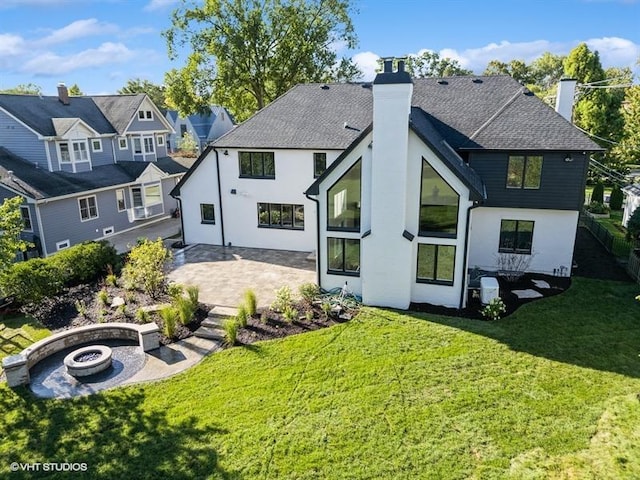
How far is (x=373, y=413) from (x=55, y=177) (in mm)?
22812

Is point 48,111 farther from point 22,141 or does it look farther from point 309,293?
point 309,293

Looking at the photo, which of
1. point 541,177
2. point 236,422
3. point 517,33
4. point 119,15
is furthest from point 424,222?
point 119,15

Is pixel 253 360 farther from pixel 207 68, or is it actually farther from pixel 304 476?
pixel 207 68

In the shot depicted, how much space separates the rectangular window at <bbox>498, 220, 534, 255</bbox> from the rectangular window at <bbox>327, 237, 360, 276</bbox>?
7.08 m

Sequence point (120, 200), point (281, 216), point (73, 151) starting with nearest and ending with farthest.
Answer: point (281, 216) < point (73, 151) < point (120, 200)

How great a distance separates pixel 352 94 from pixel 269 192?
723 centimetres

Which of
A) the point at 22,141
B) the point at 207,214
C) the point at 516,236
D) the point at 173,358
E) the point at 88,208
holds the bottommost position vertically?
the point at 173,358

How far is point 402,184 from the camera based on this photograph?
1436 cm

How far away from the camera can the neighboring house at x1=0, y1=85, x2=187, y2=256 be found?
22219 millimetres

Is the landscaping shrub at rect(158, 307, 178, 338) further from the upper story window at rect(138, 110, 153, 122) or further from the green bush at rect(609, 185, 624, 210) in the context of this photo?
the green bush at rect(609, 185, 624, 210)

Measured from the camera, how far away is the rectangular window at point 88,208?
953 inches

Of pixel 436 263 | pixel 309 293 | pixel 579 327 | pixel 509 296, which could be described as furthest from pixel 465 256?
pixel 309 293

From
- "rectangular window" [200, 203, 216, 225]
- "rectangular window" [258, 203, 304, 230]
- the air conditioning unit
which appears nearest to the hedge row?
"rectangular window" [200, 203, 216, 225]

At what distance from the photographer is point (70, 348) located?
44.9 feet
